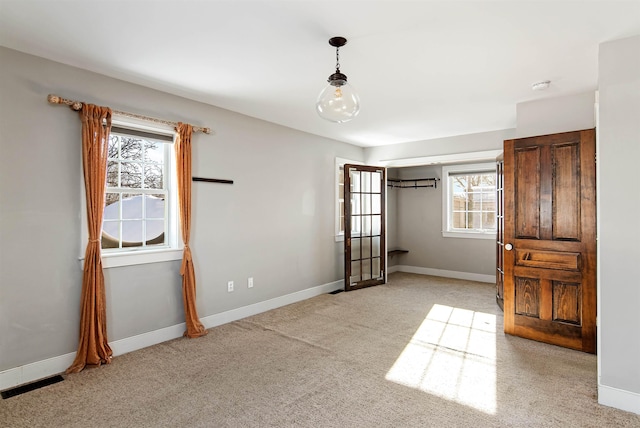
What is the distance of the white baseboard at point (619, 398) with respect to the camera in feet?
7.78

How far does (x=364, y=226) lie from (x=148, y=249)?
12.4 feet

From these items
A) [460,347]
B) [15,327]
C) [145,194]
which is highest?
[145,194]

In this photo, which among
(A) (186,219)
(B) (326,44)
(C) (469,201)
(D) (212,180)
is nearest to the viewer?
(B) (326,44)

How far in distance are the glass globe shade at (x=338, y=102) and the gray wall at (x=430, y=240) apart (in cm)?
519

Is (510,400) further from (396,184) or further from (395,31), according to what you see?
(396,184)

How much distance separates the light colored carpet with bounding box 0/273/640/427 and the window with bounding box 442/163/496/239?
9.85ft

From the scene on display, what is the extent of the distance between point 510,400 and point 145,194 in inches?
142

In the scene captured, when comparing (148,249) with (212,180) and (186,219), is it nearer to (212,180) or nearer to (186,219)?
(186,219)

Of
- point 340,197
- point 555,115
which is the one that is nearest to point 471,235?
point 340,197

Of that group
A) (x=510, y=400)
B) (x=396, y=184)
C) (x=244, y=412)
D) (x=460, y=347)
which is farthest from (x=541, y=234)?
(x=396, y=184)

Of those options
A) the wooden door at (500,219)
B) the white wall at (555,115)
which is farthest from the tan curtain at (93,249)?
the wooden door at (500,219)

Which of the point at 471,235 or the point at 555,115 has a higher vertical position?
the point at 555,115

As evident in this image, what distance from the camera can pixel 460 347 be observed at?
3.51m

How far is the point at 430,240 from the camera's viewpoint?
7367mm
